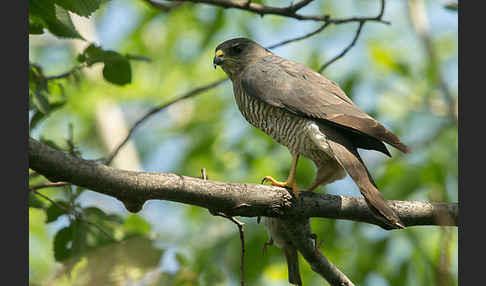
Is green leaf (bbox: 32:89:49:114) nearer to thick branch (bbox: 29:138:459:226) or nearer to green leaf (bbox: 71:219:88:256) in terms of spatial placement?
green leaf (bbox: 71:219:88:256)

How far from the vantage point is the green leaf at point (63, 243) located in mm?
3438

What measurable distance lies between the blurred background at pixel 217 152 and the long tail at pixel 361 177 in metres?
0.60

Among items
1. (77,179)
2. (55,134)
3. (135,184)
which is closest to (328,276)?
(135,184)

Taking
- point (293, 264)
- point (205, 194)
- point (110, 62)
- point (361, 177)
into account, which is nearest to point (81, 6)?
point (110, 62)

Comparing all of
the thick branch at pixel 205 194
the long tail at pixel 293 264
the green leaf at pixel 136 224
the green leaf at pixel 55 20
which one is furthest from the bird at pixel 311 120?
the green leaf at pixel 55 20

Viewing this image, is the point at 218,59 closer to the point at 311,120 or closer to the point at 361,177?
the point at 311,120

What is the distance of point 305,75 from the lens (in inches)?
160

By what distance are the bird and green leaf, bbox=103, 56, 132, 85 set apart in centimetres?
92

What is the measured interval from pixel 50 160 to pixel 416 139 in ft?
16.7

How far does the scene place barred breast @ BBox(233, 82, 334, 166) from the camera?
366 cm

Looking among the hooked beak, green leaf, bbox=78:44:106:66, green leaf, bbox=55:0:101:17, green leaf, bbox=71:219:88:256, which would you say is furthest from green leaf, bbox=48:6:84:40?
the hooked beak

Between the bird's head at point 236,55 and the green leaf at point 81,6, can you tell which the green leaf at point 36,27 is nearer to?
the green leaf at point 81,6

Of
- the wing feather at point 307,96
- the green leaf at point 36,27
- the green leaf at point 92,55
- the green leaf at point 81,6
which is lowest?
the wing feather at point 307,96

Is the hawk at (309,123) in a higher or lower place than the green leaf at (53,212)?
higher
